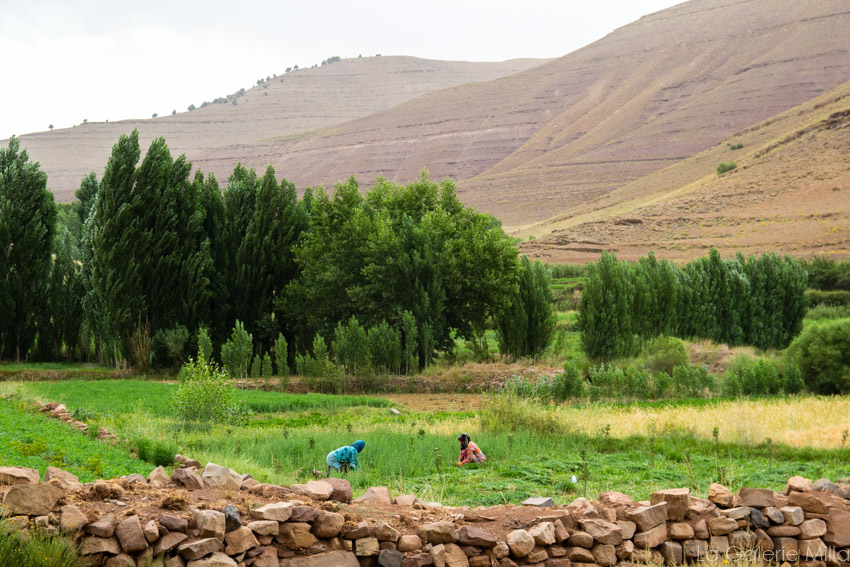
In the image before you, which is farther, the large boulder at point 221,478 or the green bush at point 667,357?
the green bush at point 667,357

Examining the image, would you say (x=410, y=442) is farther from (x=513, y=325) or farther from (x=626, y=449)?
(x=513, y=325)

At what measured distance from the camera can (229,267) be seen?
109 ft

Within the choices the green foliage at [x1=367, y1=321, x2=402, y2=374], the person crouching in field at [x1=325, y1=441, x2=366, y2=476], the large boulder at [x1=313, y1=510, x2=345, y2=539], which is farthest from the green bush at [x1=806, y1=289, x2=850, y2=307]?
the large boulder at [x1=313, y1=510, x2=345, y2=539]

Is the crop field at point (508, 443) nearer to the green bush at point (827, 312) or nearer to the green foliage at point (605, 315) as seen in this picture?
the green foliage at point (605, 315)

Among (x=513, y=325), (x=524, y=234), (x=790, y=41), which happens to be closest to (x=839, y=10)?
(x=790, y=41)

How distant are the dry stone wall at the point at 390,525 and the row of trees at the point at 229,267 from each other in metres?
20.2

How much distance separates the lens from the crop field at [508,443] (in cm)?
1094

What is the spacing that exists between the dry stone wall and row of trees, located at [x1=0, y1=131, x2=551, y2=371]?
20.2 m

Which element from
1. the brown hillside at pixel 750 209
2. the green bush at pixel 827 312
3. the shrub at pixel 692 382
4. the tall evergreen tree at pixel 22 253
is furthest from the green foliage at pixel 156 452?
the brown hillside at pixel 750 209

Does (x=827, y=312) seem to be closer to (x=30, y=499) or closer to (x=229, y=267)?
(x=229, y=267)

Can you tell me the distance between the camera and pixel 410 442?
13.7 meters

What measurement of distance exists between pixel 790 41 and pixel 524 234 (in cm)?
9278

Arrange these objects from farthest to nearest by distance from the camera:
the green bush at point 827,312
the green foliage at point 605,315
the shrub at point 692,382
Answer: the green bush at point 827,312 < the green foliage at point 605,315 < the shrub at point 692,382

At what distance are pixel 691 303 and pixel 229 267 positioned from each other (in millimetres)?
20719
